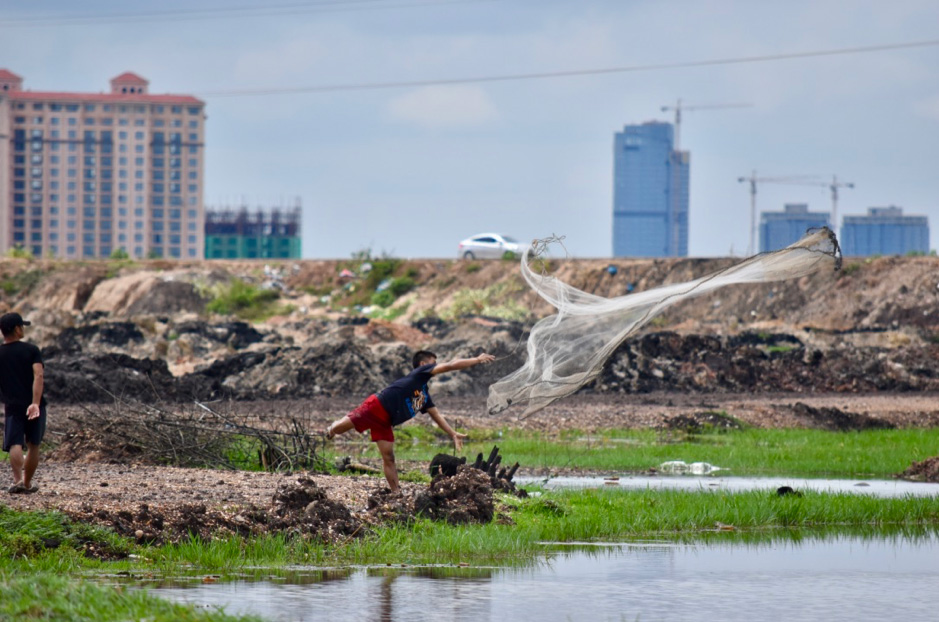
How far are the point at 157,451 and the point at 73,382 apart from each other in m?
15.9

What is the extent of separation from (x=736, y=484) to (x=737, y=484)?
0.02m

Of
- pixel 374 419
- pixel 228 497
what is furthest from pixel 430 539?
pixel 228 497

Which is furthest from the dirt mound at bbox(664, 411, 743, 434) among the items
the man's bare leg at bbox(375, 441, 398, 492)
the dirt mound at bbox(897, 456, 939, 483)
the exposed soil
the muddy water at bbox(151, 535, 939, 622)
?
the muddy water at bbox(151, 535, 939, 622)

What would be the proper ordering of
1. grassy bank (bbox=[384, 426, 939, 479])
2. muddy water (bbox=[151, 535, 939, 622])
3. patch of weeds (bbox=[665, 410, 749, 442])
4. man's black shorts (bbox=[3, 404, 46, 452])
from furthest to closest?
patch of weeds (bbox=[665, 410, 749, 442])
grassy bank (bbox=[384, 426, 939, 479])
man's black shorts (bbox=[3, 404, 46, 452])
muddy water (bbox=[151, 535, 939, 622])

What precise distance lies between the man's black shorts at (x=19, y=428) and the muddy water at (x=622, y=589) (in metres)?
3.50

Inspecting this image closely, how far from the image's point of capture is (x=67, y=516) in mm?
11930

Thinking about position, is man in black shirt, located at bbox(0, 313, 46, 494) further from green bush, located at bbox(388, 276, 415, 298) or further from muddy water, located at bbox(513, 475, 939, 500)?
green bush, located at bbox(388, 276, 415, 298)

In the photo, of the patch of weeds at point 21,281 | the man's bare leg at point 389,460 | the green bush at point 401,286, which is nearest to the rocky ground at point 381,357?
the patch of weeds at point 21,281

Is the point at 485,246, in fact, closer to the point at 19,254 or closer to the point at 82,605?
the point at 19,254

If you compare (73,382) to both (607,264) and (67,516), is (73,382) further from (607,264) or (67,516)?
(607,264)

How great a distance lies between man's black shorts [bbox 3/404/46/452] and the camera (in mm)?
13359

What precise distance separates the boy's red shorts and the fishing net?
159cm

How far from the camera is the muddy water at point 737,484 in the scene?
18188 millimetres

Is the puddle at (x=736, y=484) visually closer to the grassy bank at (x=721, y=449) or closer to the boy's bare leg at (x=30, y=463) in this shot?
the grassy bank at (x=721, y=449)
